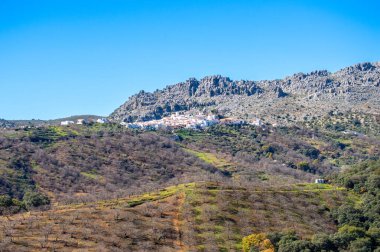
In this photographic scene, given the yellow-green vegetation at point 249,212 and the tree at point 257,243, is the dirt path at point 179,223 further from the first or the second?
the tree at point 257,243

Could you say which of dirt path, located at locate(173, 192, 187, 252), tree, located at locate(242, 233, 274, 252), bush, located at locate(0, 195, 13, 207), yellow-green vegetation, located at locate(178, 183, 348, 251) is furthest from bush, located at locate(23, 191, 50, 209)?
tree, located at locate(242, 233, 274, 252)

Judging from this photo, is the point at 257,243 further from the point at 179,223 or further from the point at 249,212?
the point at 249,212

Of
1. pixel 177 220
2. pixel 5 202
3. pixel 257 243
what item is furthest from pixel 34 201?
pixel 257 243

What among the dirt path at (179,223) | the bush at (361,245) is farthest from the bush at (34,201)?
the bush at (361,245)

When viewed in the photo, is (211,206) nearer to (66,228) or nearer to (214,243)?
(214,243)

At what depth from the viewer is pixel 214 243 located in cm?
8681

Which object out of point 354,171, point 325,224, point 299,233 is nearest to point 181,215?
point 299,233

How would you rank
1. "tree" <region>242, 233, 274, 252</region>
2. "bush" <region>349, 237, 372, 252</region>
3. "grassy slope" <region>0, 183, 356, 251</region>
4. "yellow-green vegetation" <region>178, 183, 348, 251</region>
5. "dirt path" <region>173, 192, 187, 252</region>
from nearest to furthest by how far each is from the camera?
"grassy slope" <region>0, 183, 356, 251</region> → "tree" <region>242, 233, 274, 252</region> → "bush" <region>349, 237, 372, 252</region> → "dirt path" <region>173, 192, 187, 252</region> → "yellow-green vegetation" <region>178, 183, 348, 251</region>

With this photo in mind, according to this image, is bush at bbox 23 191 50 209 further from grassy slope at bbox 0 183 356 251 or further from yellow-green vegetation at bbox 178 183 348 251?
yellow-green vegetation at bbox 178 183 348 251

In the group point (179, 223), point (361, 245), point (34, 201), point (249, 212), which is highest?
point (249, 212)

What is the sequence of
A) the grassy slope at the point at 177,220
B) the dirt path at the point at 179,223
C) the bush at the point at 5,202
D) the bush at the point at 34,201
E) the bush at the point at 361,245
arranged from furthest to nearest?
the bush at the point at 34,201
the bush at the point at 5,202
the dirt path at the point at 179,223
the bush at the point at 361,245
the grassy slope at the point at 177,220

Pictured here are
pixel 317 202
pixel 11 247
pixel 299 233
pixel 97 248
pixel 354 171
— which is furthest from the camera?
pixel 354 171

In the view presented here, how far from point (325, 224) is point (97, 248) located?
2119 inches

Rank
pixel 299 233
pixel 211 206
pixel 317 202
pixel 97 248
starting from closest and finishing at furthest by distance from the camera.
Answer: pixel 97 248, pixel 299 233, pixel 211 206, pixel 317 202
